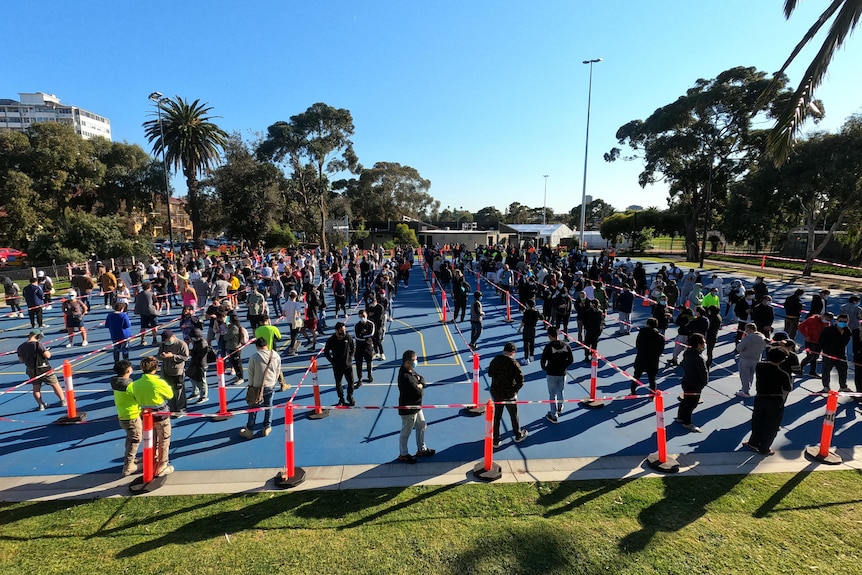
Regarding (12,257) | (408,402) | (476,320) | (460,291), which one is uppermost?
(12,257)

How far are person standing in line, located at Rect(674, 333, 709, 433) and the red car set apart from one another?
1658 inches

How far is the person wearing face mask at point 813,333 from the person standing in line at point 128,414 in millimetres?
13362

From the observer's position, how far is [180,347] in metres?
7.88

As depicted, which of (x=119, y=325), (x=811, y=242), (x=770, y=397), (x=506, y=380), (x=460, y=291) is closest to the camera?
(x=770, y=397)

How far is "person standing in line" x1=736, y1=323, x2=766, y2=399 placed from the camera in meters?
8.38

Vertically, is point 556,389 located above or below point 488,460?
above

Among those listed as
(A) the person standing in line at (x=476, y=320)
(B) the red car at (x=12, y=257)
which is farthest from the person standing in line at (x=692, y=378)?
(B) the red car at (x=12, y=257)

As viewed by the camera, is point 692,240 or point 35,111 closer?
point 692,240

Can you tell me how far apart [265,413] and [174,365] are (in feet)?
5.89

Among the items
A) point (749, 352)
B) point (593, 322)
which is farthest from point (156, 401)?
point (749, 352)

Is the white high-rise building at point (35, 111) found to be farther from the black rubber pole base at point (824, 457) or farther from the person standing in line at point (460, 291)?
the black rubber pole base at point (824, 457)

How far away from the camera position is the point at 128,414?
20.3ft

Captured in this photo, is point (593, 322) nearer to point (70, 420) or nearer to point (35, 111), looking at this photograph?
point (70, 420)

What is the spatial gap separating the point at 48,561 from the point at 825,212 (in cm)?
4432
